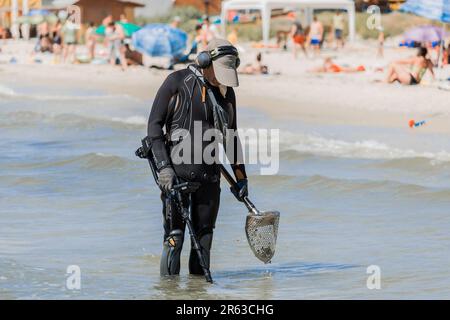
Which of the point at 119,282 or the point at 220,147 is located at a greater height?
the point at 220,147

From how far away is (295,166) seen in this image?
50.3ft

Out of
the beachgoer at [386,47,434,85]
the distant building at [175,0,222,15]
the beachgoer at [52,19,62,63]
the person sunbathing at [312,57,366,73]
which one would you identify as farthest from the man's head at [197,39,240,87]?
the distant building at [175,0,222,15]

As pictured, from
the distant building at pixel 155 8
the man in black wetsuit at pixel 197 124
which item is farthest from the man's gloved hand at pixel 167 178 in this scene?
the distant building at pixel 155 8

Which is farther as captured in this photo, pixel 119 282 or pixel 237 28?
pixel 237 28

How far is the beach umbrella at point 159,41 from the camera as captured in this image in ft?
101

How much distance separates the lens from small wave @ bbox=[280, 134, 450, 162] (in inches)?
622

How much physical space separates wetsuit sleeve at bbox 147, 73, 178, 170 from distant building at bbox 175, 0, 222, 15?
48.5 metres

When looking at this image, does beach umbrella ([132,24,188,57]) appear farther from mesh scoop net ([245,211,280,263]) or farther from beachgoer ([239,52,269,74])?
mesh scoop net ([245,211,280,263])

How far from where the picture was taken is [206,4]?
181 feet

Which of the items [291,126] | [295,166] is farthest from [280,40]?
[295,166]

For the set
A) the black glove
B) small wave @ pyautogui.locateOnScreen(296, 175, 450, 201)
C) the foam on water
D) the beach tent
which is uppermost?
the black glove

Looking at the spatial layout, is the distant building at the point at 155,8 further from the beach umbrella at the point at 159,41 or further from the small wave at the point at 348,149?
Result: the small wave at the point at 348,149

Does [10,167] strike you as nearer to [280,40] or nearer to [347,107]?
[347,107]

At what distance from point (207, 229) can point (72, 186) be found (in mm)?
6564
